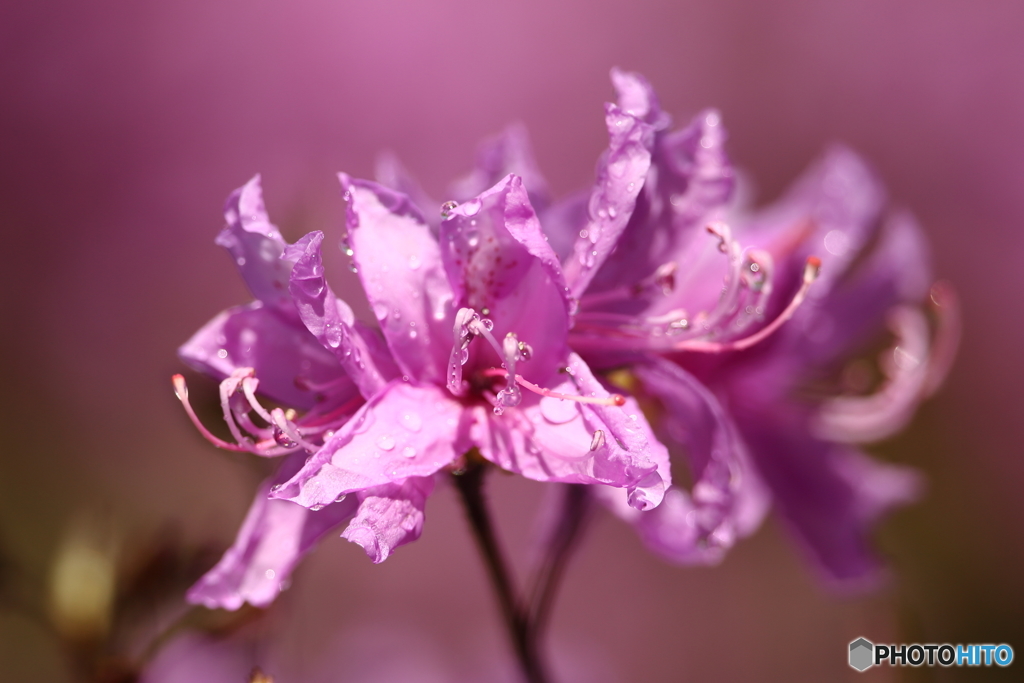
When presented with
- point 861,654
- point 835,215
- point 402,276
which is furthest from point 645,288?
point 861,654

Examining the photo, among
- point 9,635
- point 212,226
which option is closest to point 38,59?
point 212,226

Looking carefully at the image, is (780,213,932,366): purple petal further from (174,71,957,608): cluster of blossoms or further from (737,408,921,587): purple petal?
(174,71,957,608): cluster of blossoms

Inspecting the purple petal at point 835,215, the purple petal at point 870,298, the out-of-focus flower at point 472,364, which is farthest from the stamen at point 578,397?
the purple petal at point 870,298

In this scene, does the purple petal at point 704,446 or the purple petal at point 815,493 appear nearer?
the purple petal at point 704,446

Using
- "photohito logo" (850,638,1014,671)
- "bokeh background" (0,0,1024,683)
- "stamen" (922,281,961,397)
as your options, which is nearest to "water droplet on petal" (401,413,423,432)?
"photohito logo" (850,638,1014,671)

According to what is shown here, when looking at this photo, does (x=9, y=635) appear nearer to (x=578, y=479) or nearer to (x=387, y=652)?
(x=387, y=652)

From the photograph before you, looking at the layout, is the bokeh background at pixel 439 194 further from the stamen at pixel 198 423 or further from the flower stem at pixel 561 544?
the stamen at pixel 198 423

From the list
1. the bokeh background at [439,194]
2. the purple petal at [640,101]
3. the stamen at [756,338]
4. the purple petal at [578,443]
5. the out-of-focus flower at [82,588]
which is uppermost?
the purple petal at [640,101]

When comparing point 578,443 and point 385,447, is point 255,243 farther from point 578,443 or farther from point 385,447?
point 578,443
